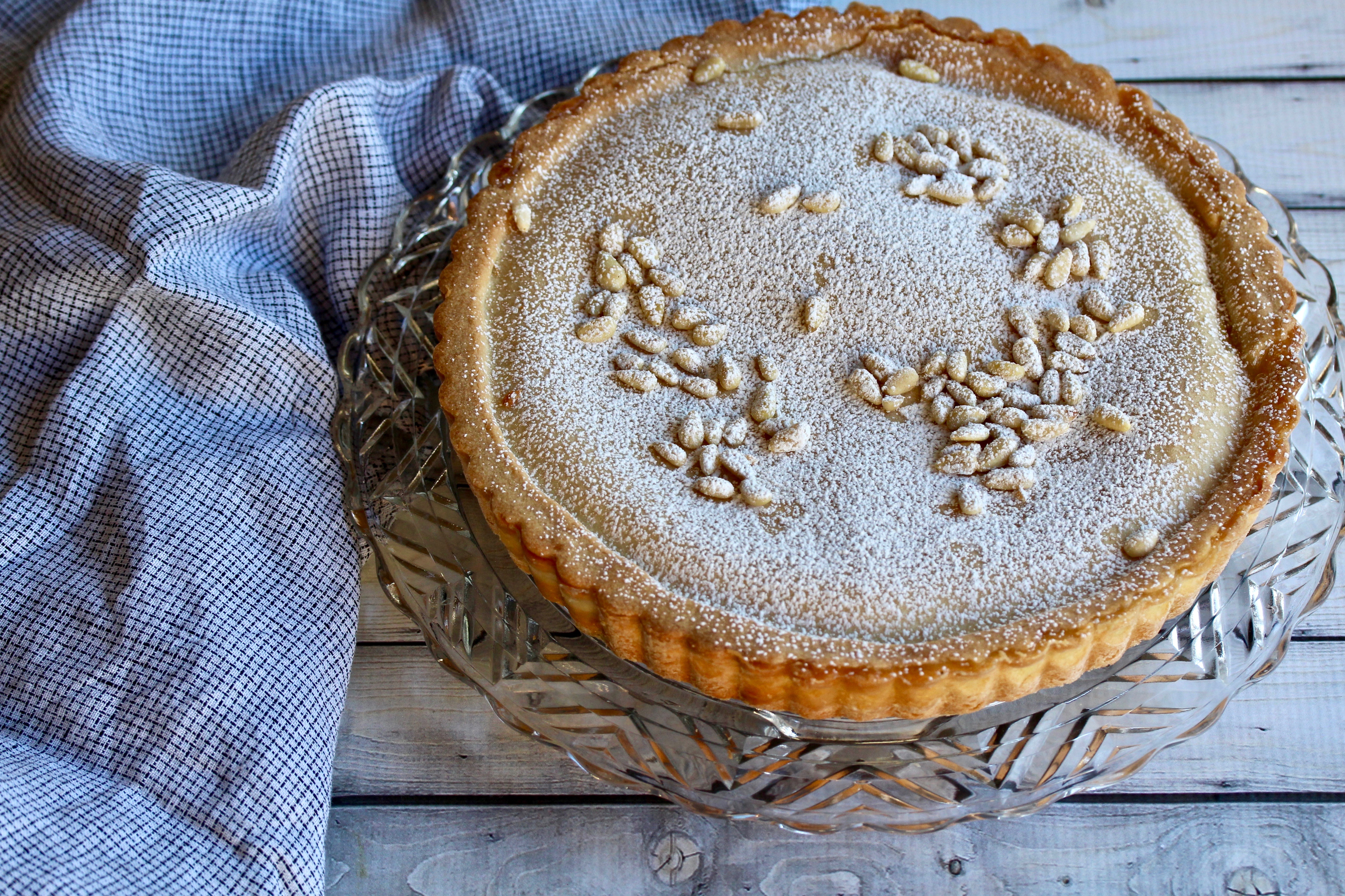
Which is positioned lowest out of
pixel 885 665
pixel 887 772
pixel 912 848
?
pixel 912 848

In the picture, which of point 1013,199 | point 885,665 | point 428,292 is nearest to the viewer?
point 885,665

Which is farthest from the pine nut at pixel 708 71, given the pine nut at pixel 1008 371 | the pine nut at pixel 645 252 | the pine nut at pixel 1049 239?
the pine nut at pixel 1008 371

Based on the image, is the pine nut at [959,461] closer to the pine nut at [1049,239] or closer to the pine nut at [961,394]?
the pine nut at [961,394]

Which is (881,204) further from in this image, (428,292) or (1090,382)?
(428,292)

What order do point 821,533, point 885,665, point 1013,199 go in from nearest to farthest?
point 885,665
point 821,533
point 1013,199

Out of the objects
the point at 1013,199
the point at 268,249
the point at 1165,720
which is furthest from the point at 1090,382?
the point at 268,249

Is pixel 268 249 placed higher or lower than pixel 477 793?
higher

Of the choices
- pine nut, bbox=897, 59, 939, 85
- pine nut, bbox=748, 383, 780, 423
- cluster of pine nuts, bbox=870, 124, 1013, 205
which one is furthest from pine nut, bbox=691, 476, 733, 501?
pine nut, bbox=897, 59, 939, 85

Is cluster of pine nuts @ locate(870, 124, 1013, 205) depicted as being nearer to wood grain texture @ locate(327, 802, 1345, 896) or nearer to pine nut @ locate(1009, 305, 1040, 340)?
pine nut @ locate(1009, 305, 1040, 340)

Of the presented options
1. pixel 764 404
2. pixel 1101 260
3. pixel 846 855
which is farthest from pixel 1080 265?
pixel 846 855
